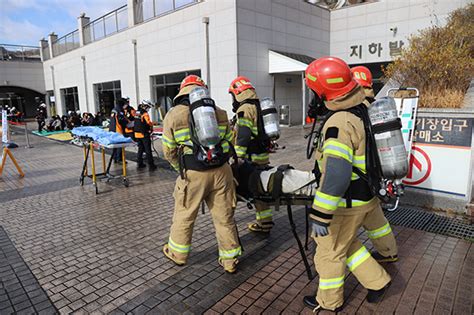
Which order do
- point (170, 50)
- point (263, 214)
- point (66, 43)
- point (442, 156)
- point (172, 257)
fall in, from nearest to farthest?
point (172, 257), point (263, 214), point (442, 156), point (170, 50), point (66, 43)

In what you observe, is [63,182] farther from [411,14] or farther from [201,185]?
[411,14]

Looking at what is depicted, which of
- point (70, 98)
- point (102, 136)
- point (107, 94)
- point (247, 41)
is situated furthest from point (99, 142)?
point (70, 98)

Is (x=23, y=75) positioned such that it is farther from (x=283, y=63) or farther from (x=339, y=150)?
(x=339, y=150)

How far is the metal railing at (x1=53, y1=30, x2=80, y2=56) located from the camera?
88.6ft

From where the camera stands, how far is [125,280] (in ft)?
10.7

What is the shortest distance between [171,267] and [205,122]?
158cm

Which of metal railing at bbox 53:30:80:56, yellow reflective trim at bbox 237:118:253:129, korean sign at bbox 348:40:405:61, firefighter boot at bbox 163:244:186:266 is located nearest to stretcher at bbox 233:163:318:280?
yellow reflective trim at bbox 237:118:253:129

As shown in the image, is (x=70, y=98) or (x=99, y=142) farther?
(x=70, y=98)

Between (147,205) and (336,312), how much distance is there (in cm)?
369

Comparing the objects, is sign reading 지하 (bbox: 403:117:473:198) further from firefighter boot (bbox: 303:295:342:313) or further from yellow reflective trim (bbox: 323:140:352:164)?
yellow reflective trim (bbox: 323:140:352:164)

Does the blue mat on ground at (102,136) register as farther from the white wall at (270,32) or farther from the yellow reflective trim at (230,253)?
the white wall at (270,32)

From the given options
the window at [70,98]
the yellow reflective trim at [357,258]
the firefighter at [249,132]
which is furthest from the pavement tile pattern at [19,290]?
the window at [70,98]

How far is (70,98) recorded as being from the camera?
98.0 ft

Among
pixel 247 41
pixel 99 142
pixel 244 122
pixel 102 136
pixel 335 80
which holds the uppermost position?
pixel 247 41
